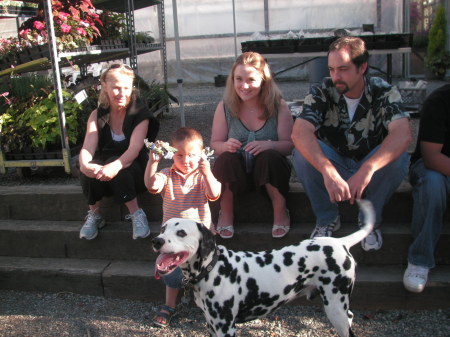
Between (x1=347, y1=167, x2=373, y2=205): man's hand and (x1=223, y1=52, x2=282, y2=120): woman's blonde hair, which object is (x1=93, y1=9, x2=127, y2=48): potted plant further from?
(x1=347, y1=167, x2=373, y2=205): man's hand

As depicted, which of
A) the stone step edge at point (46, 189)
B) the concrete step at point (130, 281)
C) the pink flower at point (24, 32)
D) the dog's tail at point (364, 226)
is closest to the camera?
the dog's tail at point (364, 226)

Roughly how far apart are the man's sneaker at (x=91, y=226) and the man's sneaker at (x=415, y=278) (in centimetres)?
208

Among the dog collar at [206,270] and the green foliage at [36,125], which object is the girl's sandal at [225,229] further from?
the green foliage at [36,125]

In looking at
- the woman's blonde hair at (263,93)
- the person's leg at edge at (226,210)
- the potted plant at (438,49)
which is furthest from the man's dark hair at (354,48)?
the potted plant at (438,49)

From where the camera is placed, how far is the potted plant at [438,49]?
38.6ft

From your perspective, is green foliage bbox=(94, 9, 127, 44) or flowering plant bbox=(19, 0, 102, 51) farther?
green foliage bbox=(94, 9, 127, 44)

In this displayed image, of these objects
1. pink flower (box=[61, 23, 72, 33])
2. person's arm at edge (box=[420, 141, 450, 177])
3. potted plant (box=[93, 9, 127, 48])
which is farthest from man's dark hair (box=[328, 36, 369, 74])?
potted plant (box=[93, 9, 127, 48])

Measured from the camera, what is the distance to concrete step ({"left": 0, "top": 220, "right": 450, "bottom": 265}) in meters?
3.18

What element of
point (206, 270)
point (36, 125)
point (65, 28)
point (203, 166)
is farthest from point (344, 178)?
point (65, 28)

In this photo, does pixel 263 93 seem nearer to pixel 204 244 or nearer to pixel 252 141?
pixel 252 141

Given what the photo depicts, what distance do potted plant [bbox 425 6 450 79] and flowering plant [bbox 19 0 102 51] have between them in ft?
30.7

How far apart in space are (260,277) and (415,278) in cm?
110

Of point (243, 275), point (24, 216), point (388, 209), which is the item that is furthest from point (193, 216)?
point (24, 216)

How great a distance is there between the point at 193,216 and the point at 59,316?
112 cm
